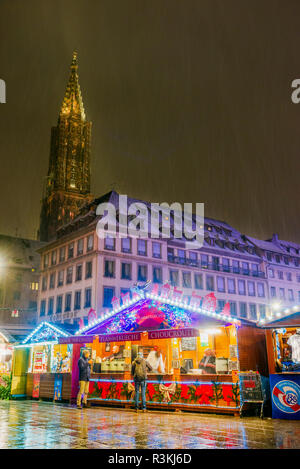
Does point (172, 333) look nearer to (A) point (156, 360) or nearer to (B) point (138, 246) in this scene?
(A) point (156, 360)

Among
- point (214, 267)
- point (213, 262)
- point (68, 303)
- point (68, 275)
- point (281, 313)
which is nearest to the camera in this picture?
point (281, 313)

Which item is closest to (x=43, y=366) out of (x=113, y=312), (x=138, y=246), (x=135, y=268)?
(x=113, y=312)

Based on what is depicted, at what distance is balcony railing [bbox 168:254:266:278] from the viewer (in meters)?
49.4

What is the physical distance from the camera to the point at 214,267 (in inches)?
2093

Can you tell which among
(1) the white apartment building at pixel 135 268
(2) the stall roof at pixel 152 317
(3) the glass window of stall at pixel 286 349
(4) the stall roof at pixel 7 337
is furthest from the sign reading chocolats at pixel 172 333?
(1) the white apartment building at pixel 135 268

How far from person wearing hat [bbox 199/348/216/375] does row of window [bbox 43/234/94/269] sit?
30.0 meters

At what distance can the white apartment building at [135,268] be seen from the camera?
43.3m

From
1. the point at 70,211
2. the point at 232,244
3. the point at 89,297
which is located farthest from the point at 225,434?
the point at 70,211

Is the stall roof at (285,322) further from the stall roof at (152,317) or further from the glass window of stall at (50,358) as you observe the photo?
the glass window of stall at (50,358)

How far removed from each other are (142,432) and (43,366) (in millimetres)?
13031

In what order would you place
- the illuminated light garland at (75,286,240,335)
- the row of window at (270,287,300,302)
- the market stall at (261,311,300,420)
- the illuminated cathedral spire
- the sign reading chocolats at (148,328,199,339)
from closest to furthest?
the market stall at (261,311,300,420) < the illuminated light garland at (75,286,240,335) < the sign reading chocolats at (148,328,199,339) < the row of window at (270,287,300,302) < the illuminated cathedral spire

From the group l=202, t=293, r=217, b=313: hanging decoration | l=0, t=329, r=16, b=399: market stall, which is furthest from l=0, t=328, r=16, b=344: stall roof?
l=202, t=293, r=217, b=313: hanging decoration

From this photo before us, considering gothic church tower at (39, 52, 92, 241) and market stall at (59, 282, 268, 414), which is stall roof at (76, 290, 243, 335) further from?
gothic church tower at (39, 52, 92, 241)
